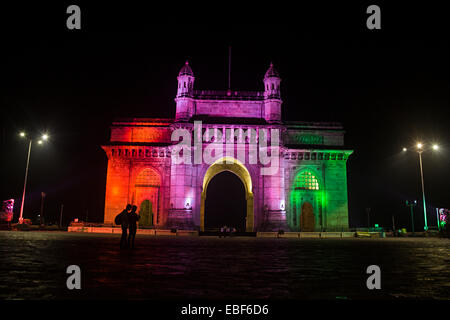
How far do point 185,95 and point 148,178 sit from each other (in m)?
10.9

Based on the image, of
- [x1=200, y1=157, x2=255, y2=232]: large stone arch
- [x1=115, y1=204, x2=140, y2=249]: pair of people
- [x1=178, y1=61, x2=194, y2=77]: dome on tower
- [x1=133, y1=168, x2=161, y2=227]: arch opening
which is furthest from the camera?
[x1=178, y1=61, x2=194, y2=77]: dome on tower

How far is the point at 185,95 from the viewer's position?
44.3m

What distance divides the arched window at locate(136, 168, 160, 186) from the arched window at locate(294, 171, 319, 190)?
16.9 m

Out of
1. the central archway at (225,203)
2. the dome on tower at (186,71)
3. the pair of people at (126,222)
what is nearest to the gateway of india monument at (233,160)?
the dome on tower at (186,71)

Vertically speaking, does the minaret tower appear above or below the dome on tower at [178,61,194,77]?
below

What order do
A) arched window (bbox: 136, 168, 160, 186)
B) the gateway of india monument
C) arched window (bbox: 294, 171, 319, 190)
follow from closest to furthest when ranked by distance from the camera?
the gateway of india monument, arched window (bbox: 136, 168, 160, 186), arched window (bbox: 294, 171, 319, 190)

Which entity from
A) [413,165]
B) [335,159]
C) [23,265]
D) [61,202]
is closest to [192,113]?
[335,159]

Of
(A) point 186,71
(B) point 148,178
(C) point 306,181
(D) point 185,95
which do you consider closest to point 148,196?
(B) point 148,178

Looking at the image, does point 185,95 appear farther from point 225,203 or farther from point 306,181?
point 225,203

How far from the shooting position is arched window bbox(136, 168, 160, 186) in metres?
45.3

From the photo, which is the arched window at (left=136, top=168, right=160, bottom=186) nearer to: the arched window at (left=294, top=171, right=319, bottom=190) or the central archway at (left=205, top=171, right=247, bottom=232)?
the arched window at (left=294, top=171, right=319, bottom=190)

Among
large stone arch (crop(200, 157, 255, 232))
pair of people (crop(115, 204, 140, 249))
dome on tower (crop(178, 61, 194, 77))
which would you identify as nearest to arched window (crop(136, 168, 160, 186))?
large stone arch (crop(200, 157, 255, 232))

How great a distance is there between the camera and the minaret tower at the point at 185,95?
43.9 m

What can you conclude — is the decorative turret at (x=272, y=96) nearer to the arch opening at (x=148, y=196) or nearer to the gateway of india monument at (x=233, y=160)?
the gateway of india monument at (x=233, y=160)
